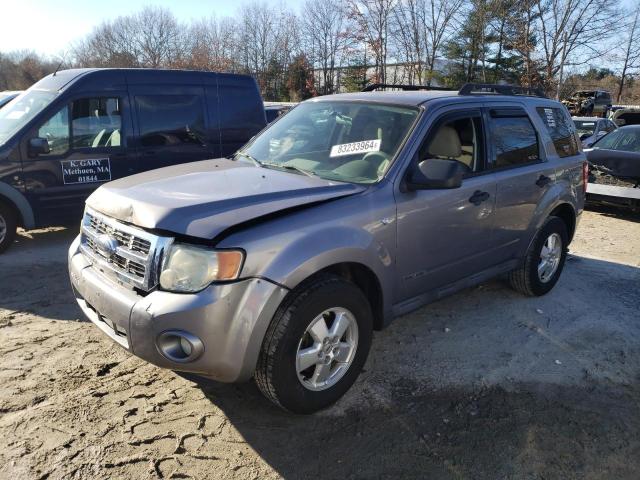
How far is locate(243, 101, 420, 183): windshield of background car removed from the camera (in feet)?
11.4

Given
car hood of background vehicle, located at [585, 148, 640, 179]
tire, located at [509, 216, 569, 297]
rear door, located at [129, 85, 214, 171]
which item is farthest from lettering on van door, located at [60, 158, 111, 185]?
→ car hood of background vehicle, located at [585, 148, 640, 179]

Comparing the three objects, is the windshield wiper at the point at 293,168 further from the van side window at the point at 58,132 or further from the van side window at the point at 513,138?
the van side window at the point at 58,132

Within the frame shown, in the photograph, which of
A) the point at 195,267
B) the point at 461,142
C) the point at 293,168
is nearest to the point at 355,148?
the point at 293,168

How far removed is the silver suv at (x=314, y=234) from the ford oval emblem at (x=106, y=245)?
13 millimetres

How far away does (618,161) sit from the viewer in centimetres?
880

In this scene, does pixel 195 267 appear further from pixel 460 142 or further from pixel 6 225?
pixel 6 225

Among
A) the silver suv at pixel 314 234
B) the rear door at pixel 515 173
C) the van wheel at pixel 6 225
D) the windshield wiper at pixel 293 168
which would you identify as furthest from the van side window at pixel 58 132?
the rear door at pixel 515 173

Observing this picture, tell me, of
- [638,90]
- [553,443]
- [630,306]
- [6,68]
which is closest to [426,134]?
[553,443]

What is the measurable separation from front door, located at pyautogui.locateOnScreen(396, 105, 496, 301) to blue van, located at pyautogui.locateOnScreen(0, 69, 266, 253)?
4.27 metres

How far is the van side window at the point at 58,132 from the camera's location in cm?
608

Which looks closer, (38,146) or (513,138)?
(513,138)

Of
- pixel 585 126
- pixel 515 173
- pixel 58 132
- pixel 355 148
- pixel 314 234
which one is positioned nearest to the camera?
pixel 314 234

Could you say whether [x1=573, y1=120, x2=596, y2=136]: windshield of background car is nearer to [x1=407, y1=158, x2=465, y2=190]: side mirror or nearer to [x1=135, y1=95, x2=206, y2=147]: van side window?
[x1=135, y1=95, x2=206, y2=147]: van side window

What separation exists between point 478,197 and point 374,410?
1801 mm
